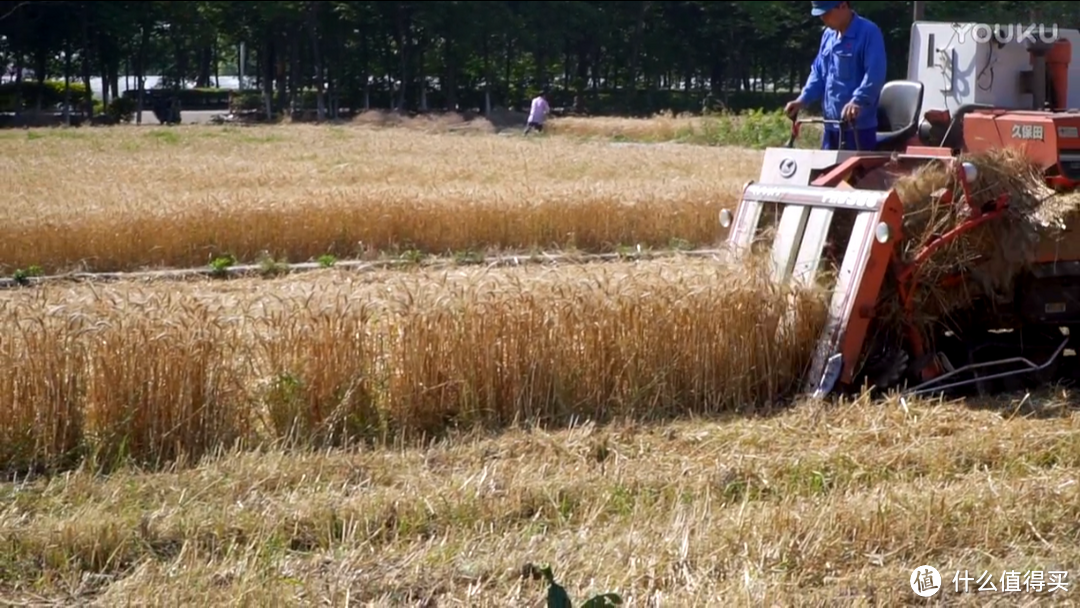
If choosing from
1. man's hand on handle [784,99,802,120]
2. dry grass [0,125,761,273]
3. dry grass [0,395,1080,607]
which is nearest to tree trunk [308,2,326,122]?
dry grass [0,125,761,273]

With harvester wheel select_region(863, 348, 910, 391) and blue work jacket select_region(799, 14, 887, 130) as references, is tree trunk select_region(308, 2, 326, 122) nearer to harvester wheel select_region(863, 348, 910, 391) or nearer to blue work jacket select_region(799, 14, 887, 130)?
blue work jacket select_region(799, 14, 887, 130)

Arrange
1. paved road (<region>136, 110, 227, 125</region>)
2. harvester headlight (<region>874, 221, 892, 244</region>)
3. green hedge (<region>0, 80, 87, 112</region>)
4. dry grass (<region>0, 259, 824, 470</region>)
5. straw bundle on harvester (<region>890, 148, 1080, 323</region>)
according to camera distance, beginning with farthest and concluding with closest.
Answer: green hedge (<region>0, 80, 87, 112</region>) → paved road (<region>136, 110, 227, 125</region>) → straw bundle on harvester (<region>890, 148, 1080, 323</region>) → harvester headlight (<region>874, 221, 892, 244</region>) → dry grass (<region>0, 259, 824, 470</region>)

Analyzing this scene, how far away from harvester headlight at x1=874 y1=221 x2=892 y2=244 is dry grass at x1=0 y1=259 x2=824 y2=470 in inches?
24.3

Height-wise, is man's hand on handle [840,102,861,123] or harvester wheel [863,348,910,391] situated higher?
man's hand on handle [840,102,861,123]

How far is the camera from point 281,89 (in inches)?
2265

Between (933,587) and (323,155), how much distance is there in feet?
83.2

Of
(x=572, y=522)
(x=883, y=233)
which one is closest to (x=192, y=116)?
(x=883, y=233)

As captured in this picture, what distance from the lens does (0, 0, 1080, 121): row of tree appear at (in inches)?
2088

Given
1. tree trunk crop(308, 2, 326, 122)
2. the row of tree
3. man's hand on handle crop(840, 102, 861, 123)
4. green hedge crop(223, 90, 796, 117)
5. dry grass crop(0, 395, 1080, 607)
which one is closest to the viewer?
dry grass crop(0, 395, 1080, 607)

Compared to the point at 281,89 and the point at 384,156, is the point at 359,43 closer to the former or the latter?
the point at 281,89

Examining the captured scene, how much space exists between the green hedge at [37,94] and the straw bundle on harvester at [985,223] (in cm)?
4885

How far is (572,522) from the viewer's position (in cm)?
515

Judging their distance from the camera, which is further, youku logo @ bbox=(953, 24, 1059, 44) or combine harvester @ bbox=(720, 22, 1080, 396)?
youku logo @ bbox=(953, 24, 1059, 44)

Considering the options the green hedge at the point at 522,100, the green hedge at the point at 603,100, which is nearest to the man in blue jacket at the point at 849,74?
the green hedge at the point at 522,100
